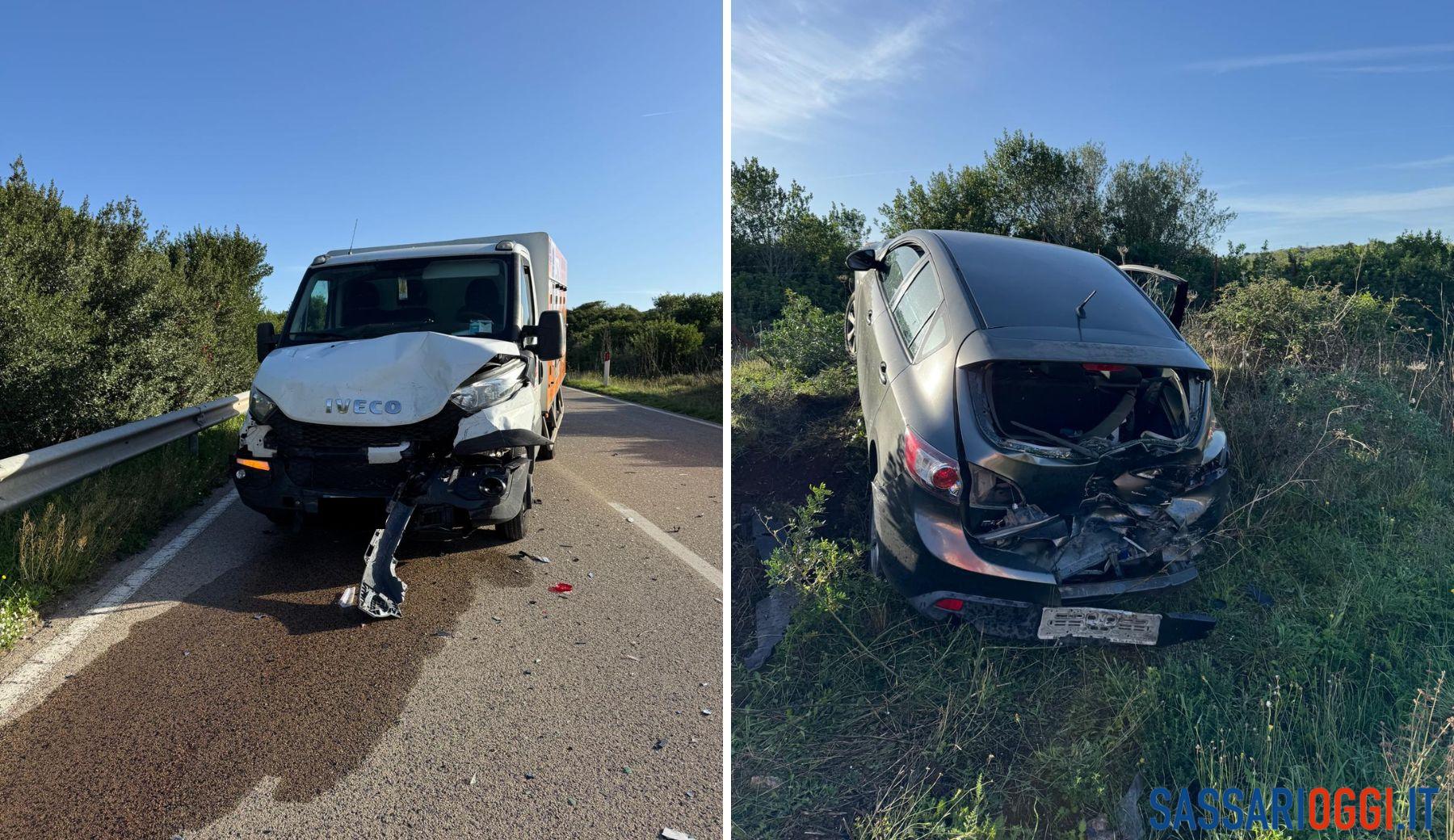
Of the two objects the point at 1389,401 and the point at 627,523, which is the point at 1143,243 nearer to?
the point at 1389,401

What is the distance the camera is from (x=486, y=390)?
551 centimetres

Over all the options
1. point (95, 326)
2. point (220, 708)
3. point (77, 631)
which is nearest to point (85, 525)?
point (77, 631)

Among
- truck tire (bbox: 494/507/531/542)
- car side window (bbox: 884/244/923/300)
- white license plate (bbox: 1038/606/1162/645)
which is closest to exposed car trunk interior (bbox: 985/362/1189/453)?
white license plate (bbox: 1038/606/1162/645)

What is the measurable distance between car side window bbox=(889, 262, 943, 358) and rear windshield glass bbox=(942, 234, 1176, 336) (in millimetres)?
185

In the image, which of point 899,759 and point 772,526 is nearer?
point 899,759

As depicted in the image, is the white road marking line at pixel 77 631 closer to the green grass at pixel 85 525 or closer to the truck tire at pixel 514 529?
the green grass at pixel 85 525

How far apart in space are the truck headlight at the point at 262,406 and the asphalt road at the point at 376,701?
0.94m

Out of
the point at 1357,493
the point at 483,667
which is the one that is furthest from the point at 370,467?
the point at 1357,493

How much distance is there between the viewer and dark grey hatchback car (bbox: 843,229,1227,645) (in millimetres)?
3736

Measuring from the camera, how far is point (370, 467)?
5.32m

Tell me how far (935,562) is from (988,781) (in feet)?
2.92

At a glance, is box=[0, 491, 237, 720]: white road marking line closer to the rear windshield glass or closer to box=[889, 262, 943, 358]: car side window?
box=[889, 262, 943, 358]: car side window

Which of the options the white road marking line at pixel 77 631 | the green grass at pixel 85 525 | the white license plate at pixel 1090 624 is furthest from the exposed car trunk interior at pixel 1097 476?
the green grass at pixel 85 525

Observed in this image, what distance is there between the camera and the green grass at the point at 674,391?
17156 mm
